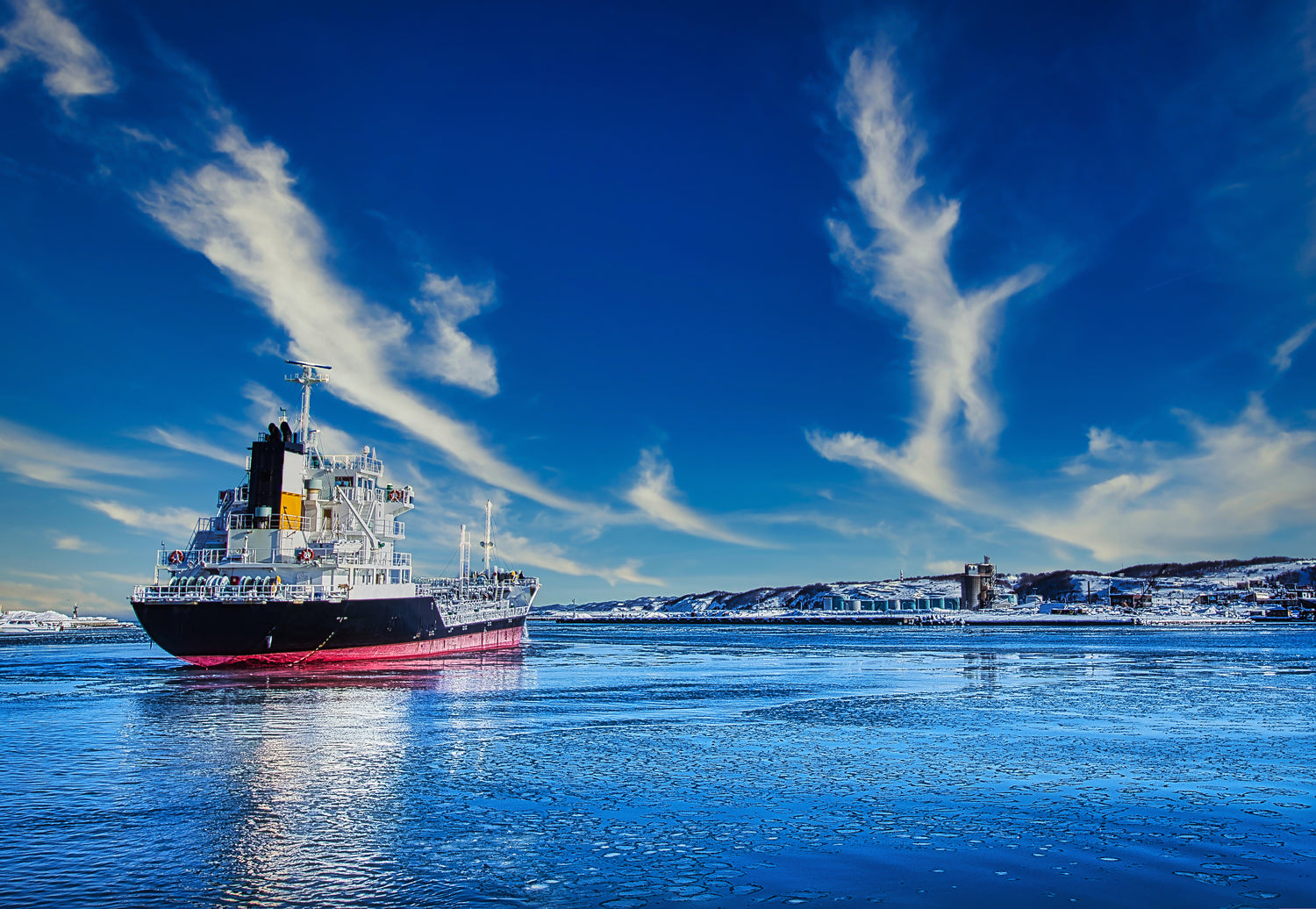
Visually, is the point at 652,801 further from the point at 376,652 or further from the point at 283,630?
the point at 376,652

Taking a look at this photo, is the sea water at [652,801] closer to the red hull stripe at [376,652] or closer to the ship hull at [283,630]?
the ship hull at [283,630]

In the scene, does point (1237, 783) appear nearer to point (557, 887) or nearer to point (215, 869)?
point (557, 887)

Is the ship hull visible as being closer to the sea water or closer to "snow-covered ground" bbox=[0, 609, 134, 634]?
the sea water

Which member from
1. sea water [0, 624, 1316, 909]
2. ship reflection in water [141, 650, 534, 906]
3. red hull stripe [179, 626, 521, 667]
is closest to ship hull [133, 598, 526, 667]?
red hull stripe [179, 626, 521, 667]

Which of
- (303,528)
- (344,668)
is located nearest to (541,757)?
(344,668)

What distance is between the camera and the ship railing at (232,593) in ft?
135

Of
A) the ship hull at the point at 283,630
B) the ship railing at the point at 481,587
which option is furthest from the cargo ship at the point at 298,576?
the ship railing at the point at 481,587

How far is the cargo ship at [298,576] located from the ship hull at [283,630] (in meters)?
0.06

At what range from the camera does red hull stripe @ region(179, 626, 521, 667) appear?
1702 inches

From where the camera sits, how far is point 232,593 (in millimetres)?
43219

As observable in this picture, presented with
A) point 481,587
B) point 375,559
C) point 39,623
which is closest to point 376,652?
point 375,559

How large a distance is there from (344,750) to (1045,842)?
582 inches

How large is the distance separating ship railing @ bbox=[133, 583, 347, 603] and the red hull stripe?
3013mm

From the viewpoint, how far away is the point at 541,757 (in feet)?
60.8
